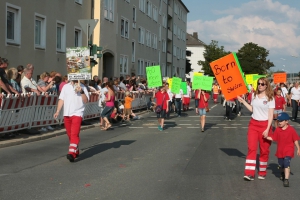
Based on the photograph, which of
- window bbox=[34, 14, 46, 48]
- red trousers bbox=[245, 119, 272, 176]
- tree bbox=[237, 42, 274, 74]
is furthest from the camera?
tree bbox=[237, 42, 274, 74]

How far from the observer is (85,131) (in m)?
17.5

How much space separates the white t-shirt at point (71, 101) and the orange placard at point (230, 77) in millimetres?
2975

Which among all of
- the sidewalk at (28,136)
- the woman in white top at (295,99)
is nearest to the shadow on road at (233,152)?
the sidewalk at (28,136)

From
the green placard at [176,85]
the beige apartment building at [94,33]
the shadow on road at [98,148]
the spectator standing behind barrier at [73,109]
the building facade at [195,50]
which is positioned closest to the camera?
the spectator standing behind barrier at [73,109]

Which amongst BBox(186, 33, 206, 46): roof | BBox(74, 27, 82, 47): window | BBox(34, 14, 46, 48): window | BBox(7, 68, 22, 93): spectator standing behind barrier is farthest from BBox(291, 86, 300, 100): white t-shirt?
BBox(186, 33, 206, 46): roof

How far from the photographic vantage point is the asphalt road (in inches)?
284

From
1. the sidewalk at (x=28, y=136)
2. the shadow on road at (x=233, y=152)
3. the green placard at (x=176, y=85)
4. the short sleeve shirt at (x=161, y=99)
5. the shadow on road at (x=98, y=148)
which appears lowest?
the shadow on road at (x=98, y=148)

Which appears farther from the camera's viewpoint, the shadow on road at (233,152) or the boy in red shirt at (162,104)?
the boy in red shirt at (162,104)

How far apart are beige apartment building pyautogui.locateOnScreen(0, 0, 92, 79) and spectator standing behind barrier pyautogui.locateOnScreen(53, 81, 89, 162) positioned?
35.3 ft

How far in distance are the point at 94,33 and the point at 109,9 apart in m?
3.38

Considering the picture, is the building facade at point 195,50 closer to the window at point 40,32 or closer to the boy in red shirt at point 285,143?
the window at point 40,32

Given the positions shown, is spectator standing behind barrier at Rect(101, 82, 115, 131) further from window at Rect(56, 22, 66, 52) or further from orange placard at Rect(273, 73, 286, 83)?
orange placard at Rect(273, 73, 286, 83)

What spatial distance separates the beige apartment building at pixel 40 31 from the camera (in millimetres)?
21156

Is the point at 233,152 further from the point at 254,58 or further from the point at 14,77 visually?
the point at 254,58
